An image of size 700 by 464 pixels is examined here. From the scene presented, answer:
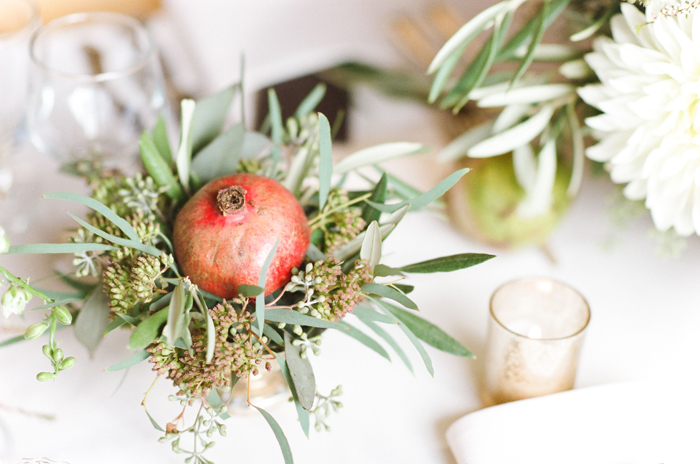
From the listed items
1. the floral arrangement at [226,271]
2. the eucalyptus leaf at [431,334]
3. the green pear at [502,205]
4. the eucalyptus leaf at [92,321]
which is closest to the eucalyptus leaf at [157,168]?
the floral arrangement at [226,271]

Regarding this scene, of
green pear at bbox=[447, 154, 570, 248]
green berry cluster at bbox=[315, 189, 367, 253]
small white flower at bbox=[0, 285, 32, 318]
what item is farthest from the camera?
green pear at bbox=[447, 154, 570, 248]

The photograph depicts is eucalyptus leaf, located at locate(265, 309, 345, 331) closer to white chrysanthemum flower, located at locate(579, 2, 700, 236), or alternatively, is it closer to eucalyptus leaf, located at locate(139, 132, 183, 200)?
eucalyptus leaf, located at locate(139, 132, 183, 200)

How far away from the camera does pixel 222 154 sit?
502 mm

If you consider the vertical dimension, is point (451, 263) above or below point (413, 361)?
above

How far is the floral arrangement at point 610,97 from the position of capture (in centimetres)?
47

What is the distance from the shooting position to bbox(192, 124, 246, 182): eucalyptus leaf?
501 millimetres

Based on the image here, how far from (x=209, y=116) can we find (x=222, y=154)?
48 millimetres

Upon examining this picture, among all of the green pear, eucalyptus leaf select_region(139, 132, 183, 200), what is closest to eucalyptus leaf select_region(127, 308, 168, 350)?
eucalyptus leaf select_region(139, 132, 183, 200)

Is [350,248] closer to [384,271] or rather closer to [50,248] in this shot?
[384,271]

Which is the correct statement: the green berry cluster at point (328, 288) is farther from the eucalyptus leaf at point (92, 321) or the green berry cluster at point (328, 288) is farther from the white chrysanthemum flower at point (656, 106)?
the white chrysanthemum flower at point (656, 106)

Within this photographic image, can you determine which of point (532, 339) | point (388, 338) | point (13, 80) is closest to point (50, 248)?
point (388, 338)

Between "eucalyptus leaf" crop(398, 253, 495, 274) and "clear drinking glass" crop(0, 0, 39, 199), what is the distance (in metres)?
0.57

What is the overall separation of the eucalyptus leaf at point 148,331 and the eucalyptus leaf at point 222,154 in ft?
0.54

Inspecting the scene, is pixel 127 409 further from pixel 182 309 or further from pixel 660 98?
pixel 660 98
